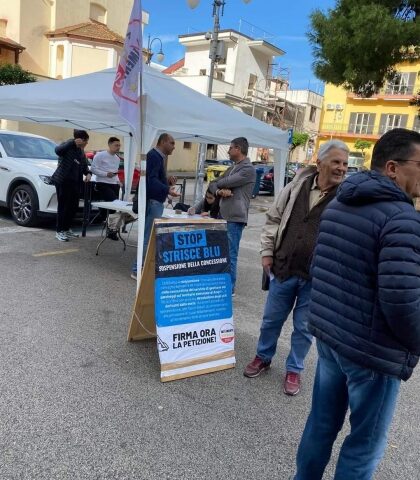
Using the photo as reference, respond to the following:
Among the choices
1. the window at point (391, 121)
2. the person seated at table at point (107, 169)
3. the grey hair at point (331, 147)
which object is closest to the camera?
the grey hair at point (331, 147)

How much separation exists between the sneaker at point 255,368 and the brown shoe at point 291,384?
0.75 feet

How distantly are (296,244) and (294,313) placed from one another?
0.55 meters

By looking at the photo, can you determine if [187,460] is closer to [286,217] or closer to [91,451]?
[91,451]

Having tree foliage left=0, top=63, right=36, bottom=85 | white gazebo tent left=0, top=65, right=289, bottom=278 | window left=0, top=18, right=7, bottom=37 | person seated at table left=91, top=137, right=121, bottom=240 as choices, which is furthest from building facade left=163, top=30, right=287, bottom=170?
white gazebo tent left=0, top=65, right=289, bottom=278

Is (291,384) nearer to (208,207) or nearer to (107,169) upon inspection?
(208,207)

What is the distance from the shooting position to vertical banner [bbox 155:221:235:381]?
3311 millimetres

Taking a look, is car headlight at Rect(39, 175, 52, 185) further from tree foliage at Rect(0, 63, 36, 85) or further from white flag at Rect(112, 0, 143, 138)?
tree foliage at Rect(0, 63, 36, 85)

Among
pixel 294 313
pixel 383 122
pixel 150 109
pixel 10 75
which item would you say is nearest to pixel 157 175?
pixel 150 109

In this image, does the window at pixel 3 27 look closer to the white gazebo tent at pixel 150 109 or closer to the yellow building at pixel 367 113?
the white gazebo tent at pixel 150 109

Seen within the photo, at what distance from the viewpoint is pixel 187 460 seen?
2.46 metres

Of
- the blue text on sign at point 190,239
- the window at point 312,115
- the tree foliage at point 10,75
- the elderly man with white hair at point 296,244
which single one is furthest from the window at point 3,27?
the window at point 312,115

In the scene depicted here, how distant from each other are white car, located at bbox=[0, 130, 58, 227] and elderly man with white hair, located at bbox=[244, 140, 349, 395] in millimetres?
5376

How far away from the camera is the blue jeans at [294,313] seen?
10.4 feet

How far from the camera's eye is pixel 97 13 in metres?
29.9
